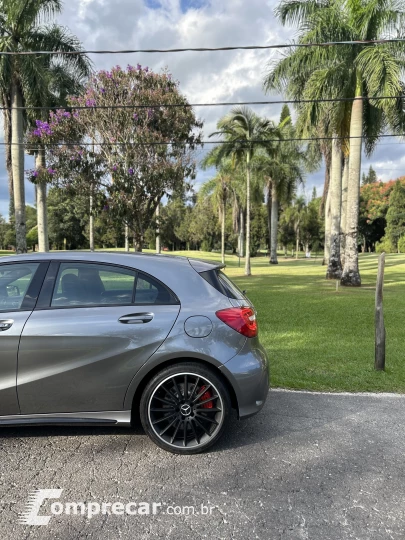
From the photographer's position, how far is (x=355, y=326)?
8.45 m

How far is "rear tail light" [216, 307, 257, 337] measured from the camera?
316 cm

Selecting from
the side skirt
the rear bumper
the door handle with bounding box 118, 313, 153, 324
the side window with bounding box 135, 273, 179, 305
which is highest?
the side window with bounding box 135, 273, 179, 305

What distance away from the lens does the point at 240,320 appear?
3201mm

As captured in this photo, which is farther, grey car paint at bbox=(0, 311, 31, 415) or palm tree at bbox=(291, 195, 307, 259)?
palm tree at bbox=(291, 195, 307, 259)

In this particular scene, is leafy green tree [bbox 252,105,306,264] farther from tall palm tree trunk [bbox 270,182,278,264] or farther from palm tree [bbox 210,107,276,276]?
palm tree [bbox 210,107,276,276]

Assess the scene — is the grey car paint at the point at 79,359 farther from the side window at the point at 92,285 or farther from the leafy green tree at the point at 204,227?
the leafy green tree at the point at 204,227

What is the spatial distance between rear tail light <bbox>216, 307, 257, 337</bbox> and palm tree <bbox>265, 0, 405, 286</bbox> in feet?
44.8

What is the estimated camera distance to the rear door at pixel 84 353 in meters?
3.04

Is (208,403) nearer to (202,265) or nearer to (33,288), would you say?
(202,265)

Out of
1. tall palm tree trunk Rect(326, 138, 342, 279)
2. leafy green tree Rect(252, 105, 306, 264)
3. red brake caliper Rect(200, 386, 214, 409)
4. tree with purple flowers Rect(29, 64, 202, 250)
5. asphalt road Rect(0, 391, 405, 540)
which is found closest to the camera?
asphalt road Rect(0, 391, 405, 540)

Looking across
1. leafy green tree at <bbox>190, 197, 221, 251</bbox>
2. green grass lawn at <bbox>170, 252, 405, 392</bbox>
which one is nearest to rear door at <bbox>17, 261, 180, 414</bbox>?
green grass lawn at <bbox>170, 252, 405, 392</bbox>

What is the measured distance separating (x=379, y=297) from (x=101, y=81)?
42.7ft

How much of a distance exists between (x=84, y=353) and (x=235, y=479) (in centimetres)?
147

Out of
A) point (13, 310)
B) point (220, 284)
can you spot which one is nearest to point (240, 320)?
point (220, 284)
